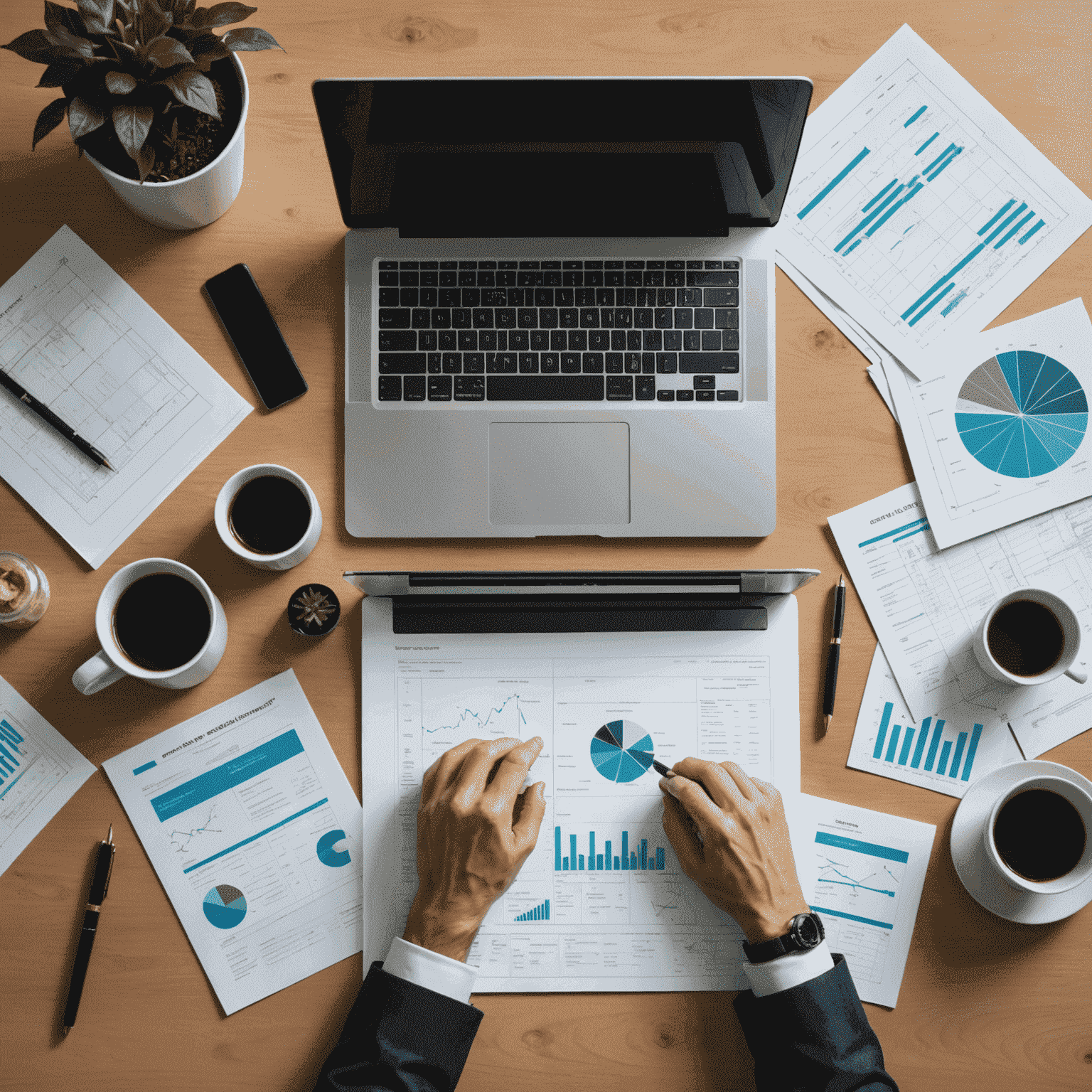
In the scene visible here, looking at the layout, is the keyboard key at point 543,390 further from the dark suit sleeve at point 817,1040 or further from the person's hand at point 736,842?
the dark suit sleeve at point 817,1040

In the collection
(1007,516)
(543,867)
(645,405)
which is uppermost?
(645,405)

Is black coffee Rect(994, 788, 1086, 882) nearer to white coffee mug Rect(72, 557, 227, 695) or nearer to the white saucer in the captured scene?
the white saucer

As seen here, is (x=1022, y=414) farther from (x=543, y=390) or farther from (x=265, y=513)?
(x=265, y=513)

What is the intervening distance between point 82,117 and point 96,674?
569mm

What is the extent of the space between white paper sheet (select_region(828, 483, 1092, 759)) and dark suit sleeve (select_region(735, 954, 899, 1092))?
0.33 meters

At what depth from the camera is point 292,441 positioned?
3.32 feet

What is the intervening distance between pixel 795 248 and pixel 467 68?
458 millimetres

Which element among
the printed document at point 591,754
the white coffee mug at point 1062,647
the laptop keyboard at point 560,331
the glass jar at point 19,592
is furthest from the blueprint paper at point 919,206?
the glass jar at point 19,592

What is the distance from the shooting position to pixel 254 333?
1.02 m

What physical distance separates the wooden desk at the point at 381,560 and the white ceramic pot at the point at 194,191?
0.08 ft

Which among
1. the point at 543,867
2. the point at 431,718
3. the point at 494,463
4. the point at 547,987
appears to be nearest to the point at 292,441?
the point at 494,463

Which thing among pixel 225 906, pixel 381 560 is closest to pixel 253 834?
pixel 225 906

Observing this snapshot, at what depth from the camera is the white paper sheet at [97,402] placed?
1.00m

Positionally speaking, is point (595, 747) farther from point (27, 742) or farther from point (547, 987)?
point (27, 742)
